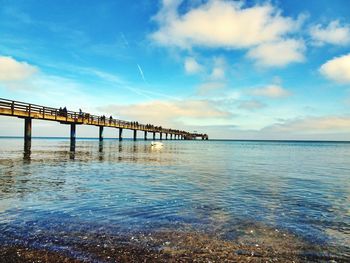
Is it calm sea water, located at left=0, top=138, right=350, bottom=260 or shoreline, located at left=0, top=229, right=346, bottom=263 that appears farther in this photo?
calm sea water, located at left=0, top=138, right=350, bottom=260

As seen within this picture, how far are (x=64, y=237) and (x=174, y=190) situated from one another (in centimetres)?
478

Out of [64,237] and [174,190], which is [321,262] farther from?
[174,190]

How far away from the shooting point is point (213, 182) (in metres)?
10.8

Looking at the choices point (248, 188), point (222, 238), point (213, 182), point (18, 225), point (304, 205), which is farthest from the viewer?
point (213, 182)

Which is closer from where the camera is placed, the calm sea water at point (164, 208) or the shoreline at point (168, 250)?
the shoreline at point (168, 250)

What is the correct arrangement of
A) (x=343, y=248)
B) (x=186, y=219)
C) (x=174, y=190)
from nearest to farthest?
(x=343, y=248) < (x=186, y=219) < (x=174, y=190)

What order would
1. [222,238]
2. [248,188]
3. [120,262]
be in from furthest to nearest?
[248,188], [222,238], [120,262]

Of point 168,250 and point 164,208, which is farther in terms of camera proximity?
point 164,208

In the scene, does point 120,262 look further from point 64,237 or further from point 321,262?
point 321,262

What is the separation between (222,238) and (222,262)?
93 centimetres

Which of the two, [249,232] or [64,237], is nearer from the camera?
[64,237]

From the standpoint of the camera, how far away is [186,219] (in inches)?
230

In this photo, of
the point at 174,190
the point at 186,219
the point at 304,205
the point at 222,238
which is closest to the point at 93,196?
the point at 174,190

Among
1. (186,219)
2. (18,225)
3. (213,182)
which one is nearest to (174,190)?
(213,182)
